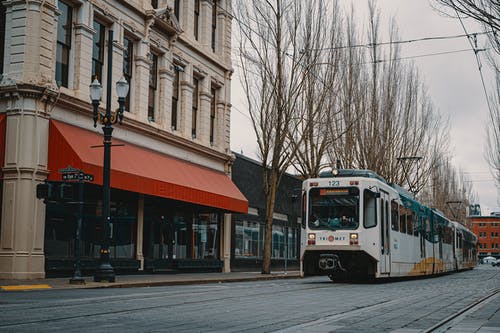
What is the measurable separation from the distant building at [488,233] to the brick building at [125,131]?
146 metres

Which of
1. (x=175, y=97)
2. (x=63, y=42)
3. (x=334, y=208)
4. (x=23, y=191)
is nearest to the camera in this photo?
(x=23, y=191)

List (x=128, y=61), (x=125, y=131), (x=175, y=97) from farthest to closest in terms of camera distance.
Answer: (x=175, y=97) < (x=128, y=61) < (x=125, y=131)

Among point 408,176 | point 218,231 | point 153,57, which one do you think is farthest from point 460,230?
point 153,57

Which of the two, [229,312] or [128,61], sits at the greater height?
[128,61]

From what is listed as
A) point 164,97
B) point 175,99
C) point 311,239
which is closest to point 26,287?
point 311,239

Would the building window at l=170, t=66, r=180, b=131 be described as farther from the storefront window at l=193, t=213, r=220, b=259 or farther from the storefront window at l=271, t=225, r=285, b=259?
the storefront window at l=271, t=225, r=285, b=259

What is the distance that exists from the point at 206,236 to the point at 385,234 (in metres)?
12.0

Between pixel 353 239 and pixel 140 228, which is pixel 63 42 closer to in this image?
pixel 140 228

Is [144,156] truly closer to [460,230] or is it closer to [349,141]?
[349,141]

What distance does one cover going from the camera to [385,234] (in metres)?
22.9

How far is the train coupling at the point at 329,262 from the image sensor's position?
21.9m

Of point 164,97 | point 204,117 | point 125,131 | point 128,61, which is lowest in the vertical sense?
→ point 125,131

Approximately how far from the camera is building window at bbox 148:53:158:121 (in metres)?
28.8

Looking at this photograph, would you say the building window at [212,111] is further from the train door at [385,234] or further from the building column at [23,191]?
the building column at [23,191]
